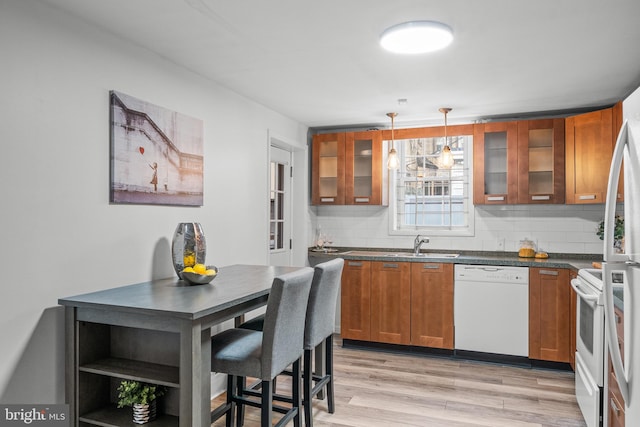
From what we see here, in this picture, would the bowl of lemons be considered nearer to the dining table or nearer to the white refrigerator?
the dining table

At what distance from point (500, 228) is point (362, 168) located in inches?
62.8

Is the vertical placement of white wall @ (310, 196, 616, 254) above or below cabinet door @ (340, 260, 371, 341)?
above

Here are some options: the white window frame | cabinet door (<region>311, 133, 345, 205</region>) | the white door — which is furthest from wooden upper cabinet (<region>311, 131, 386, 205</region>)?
A: the white door

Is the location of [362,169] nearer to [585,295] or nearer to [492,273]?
[492,273]

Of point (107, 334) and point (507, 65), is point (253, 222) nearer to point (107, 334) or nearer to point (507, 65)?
point (107, 334)

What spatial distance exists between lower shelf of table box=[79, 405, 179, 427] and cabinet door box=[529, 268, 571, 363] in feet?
10.6

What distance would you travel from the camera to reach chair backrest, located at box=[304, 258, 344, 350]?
284cm

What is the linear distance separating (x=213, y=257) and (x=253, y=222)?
64 cm

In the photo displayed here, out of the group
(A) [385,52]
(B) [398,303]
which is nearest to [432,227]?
(B) [398,303]

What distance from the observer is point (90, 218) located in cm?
240

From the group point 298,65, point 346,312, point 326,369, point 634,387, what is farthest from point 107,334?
point 346,312

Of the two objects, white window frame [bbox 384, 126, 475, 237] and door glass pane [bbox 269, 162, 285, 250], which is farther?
white window frame [bbox 384, 126, 475, 237]

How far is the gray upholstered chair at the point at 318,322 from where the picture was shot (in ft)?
9.30

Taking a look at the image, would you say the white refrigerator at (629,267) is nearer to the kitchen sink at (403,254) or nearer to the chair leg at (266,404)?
the chair leg at (266,404)
